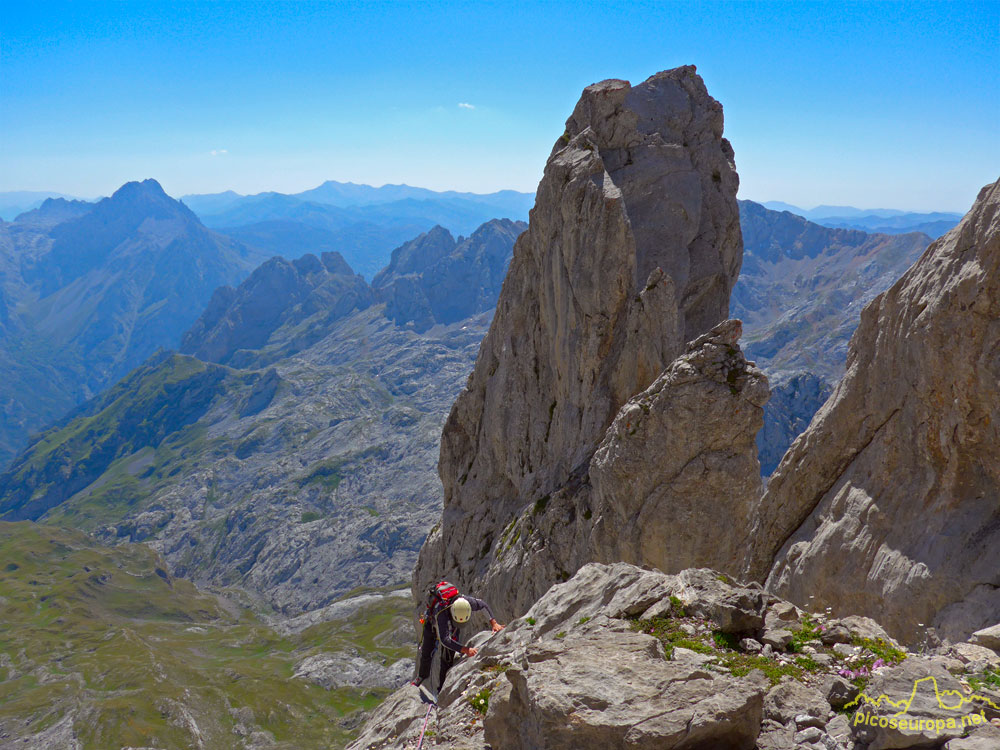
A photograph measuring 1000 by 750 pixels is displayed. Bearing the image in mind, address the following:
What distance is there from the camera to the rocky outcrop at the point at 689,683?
13359 millimetres

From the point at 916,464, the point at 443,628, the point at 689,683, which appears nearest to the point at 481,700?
the point at 443,628

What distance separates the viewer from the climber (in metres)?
24.8

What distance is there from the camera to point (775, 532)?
28.5 m

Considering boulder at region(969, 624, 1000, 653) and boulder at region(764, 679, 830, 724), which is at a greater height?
boulder at region(969, 624, 1000, 653)

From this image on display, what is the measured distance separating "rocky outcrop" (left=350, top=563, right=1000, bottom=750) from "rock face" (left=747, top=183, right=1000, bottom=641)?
84.9 inches

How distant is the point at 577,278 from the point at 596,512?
20506 mm

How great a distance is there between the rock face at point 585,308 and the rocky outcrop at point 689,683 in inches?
825

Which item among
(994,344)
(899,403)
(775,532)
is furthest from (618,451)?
(994,344)
